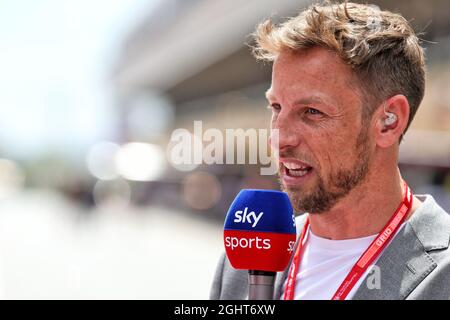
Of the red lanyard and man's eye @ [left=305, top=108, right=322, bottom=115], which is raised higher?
man's eye @ [left=305, top=108, right=322, bottom=115]

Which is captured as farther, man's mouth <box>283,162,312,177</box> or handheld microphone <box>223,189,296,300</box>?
man's mouth <box>283,162,312,177</box>

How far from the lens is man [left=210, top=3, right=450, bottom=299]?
2.33 m

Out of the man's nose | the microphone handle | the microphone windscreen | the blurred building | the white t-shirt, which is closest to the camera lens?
the microphone handle

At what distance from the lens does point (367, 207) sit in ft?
8.11

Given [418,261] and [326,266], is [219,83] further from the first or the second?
[418,261]

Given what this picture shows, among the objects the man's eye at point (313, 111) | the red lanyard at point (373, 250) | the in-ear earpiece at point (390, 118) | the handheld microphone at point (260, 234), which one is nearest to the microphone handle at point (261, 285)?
the handheld microphone at point (260, 234)

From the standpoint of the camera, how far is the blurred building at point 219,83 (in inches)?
499

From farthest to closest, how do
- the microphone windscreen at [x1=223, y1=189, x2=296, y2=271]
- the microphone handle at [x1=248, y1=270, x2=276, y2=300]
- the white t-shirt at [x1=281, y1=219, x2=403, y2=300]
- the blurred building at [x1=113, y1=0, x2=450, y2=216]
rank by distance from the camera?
the blurred building at [x1=113, y1=0, x2=450, y2=216] → the white t-shirt at [x1=281, y1=219, x2=403, y2=300] → the microphone windscreen at [x1=223, y1=189, x2=296, y2=271] → the microphone handle at [x1=248, y1=270, x2=276, y2=300]

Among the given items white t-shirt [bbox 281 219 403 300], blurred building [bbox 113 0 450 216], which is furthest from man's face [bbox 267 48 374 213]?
blurred building [bbox 113 0 450 216]

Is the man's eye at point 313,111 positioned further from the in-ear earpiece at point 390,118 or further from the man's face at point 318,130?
the in-ear earpiece at point 390,118

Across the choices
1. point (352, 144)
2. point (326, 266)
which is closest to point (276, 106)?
point (352, 144)

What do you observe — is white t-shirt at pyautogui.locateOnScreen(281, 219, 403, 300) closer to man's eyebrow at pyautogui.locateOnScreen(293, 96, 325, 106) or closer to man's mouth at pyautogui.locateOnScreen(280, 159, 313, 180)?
man's mouth at pyautogui.locateOnScreen(280, 159, 313, 180)

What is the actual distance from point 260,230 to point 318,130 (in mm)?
360

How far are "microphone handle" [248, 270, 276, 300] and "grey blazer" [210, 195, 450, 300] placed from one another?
0.90 ft
